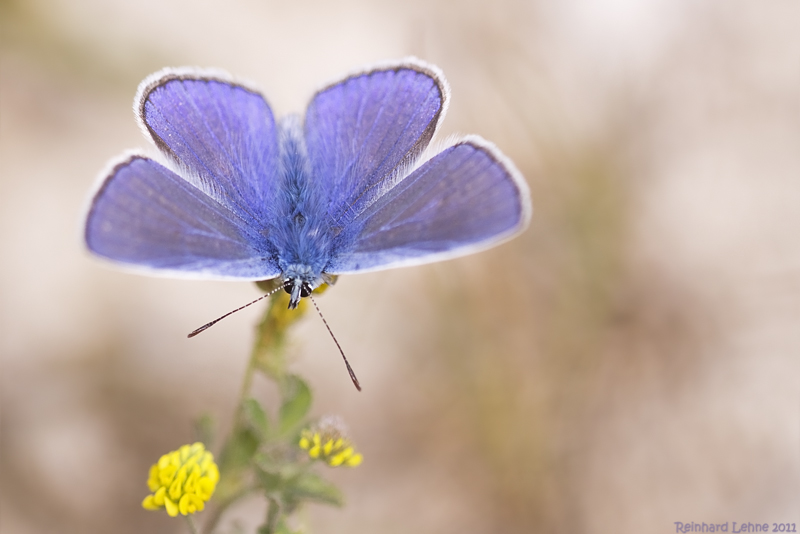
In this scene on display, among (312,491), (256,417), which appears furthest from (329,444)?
(256,417)

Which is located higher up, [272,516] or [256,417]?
[256,417]

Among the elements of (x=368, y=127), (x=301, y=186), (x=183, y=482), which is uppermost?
(x=368, y=127)

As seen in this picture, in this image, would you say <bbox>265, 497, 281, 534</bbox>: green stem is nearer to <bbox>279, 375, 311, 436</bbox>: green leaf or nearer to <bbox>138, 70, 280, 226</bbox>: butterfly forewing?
<bbox>279, 375, 311, 436</bbox>: green leaf

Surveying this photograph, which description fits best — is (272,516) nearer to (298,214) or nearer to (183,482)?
(183,482)

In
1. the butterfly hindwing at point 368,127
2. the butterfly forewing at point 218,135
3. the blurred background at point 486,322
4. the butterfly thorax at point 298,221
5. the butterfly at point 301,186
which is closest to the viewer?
the butterfly at point 301,186

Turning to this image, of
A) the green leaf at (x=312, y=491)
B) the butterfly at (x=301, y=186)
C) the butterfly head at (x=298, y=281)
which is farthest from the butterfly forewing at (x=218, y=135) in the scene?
the green leaf at (x=312, y=491)

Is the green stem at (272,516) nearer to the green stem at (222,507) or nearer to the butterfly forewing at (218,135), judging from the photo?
the green stem at (222,507)
